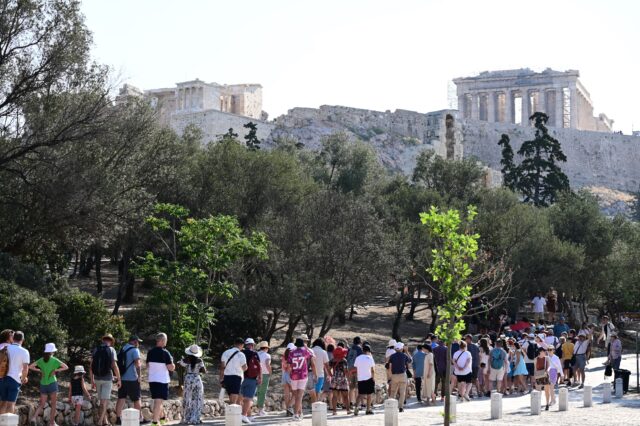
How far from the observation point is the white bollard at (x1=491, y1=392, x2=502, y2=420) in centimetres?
1947

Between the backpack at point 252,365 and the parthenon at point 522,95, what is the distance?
133m

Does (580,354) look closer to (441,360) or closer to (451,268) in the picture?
(441,360)

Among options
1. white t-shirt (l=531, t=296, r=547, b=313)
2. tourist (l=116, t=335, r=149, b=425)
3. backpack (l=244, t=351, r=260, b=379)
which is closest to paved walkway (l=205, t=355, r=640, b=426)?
backpack (l=244, t=351, r=260, b=379)

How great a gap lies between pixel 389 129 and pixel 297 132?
1391 centimetres

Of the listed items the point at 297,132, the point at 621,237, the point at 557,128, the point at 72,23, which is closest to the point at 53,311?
the point at 72,23

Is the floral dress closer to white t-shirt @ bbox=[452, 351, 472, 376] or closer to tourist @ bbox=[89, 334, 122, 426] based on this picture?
white t-shirt @ bbox=[452, 351, 472, 376]

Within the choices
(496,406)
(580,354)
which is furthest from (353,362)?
(580,354)

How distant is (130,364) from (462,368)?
8.49m

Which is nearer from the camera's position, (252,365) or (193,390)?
(193,390)

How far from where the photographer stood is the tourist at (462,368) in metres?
22.4

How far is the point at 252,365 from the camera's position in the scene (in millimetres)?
18156

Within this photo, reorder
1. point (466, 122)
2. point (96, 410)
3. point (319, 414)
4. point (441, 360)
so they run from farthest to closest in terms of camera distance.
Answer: point (466, 122) < point (441, 360) < point (96, 410) < point (319, 414)

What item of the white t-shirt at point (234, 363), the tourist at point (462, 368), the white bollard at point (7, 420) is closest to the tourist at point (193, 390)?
the white t-shirt at point (234, 363)

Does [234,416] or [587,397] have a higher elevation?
[234,416]
